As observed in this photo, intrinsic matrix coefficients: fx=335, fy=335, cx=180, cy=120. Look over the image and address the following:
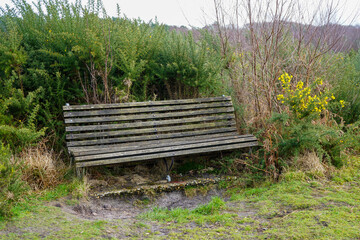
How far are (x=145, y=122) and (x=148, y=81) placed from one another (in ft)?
3.75

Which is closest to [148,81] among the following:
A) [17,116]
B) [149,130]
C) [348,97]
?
[149,130]

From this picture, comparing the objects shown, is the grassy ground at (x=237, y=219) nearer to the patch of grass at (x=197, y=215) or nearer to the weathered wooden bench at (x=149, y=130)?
the patch of grass at (x=197, y=215)

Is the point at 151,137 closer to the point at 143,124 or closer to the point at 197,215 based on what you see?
the point at 143,124

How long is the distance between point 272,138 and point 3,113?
12.6 ft

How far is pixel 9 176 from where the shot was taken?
3320mm

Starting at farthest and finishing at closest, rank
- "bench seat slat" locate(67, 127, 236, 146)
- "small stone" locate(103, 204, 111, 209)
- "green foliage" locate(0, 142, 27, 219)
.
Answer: "bench seat slat" locate(67, 127, 236, 146)
"small stone" locate(103, 204, 111, 209)
"green foliage" locate(0, 142, 27, 219)

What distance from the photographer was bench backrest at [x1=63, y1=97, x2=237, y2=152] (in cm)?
479

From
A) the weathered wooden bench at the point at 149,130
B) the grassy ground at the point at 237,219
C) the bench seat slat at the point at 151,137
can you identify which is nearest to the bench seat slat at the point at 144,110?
the weathered wooden bench at the point at 149,130

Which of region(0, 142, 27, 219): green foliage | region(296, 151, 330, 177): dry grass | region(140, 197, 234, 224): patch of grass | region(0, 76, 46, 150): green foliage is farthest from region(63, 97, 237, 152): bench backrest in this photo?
region(140, 197, 234, 224): patch of grass

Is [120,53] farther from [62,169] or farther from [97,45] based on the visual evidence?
[62,169]

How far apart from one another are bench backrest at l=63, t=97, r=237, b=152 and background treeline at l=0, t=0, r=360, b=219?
0.36 m

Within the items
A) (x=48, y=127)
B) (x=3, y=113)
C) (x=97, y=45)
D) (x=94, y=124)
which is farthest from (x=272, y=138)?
(x=3, y=113)

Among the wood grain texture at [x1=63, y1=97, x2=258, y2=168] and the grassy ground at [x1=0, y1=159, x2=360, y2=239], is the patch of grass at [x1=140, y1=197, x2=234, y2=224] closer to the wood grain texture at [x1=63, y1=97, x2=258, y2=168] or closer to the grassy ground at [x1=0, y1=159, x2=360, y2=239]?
the grassy ground at [x1=0, y1=159, x2=360, y2=239]

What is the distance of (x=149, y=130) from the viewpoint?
5117 millimetres
